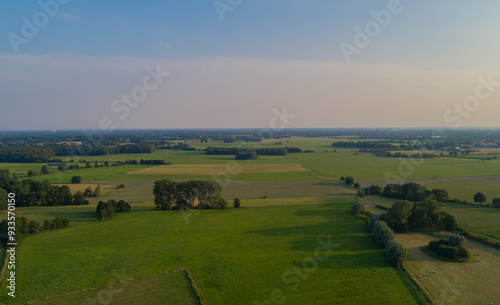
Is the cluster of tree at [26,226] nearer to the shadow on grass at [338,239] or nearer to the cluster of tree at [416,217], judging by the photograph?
the shadow on grass at [338,239]

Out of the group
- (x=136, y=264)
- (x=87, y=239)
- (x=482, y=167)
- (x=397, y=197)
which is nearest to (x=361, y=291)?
(x=136, y=264)

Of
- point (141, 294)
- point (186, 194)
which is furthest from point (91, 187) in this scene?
point (141, 294)

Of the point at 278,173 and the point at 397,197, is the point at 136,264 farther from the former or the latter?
the point at 278,173

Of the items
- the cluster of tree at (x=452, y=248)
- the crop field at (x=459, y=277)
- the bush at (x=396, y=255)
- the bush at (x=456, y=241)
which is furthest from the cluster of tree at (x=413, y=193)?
the bush at (x=396, y=255)

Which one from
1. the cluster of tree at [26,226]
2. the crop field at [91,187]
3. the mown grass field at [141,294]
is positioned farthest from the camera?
the crop field at [91,187]

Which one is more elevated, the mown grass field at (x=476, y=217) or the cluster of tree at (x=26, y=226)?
the mown grass field at (x=476, y=217)

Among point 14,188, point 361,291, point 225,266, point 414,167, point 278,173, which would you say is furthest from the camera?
point 414,167
